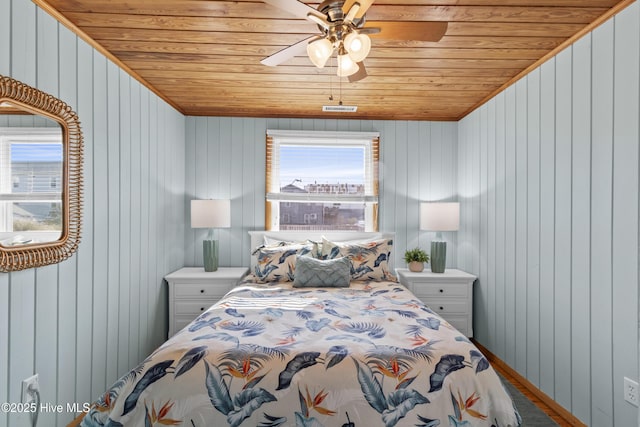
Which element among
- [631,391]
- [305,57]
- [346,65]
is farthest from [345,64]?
[631,391]

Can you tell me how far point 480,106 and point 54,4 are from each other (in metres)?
3.37

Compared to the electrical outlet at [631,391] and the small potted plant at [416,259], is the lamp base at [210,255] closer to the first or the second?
the small potted plant at [416,259]

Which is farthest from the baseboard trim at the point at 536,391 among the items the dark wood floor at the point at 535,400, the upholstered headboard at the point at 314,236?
the upholstered headboard at the point at 314,236

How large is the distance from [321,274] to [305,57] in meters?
1.67

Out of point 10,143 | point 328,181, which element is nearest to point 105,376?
point 10,143

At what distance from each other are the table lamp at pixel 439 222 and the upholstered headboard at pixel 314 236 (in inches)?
16.7

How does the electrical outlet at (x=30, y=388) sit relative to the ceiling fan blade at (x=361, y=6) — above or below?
below

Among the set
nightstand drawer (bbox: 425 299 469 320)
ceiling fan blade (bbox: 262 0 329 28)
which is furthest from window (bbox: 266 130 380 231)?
ceiling fan blade (bbox: 262 0 329 28)

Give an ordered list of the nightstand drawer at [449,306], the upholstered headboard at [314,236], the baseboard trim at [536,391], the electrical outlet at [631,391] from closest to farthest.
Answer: the electrical outlet at [631,391] < the baseboard trim at [536,391] < the nightstand drawer at [449,306] < the upholstered headboard at [314,236]

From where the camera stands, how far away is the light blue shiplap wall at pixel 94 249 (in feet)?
5.52

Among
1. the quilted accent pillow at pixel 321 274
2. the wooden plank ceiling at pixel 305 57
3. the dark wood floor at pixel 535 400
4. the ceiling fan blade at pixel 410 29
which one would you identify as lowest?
the dark wood floor at pixel 535 400

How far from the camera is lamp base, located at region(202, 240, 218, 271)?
346 cm

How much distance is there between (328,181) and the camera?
3.91 metres

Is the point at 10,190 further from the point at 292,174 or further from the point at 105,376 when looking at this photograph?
the point at 292,174
